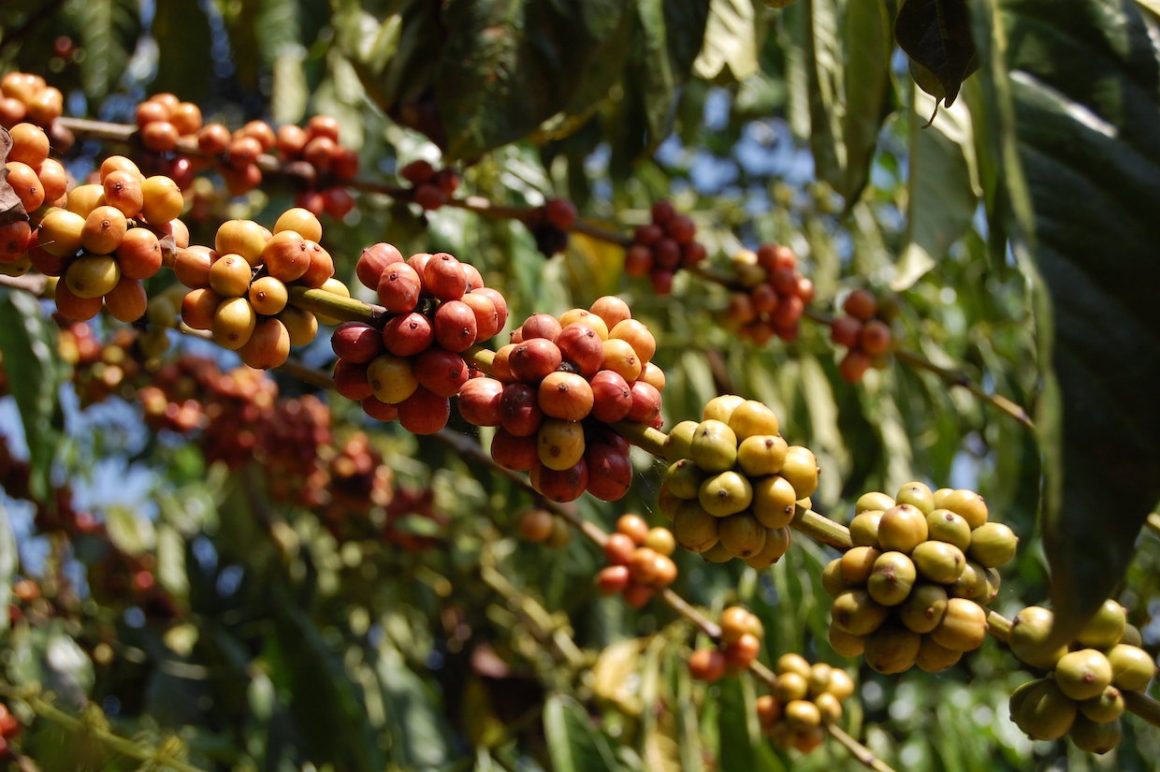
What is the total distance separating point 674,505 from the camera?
1278 millimetres

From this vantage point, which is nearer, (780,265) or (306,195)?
(306,195)

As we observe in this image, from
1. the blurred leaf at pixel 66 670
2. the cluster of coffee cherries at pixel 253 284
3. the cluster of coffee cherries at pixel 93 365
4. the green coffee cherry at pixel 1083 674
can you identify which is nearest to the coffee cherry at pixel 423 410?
the cluster of coffee cherries at pixel 253 284

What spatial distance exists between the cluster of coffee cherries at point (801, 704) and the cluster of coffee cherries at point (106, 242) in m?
1.48

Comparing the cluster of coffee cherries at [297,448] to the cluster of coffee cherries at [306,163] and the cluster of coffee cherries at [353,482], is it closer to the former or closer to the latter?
the cluster of coffee cherries at [353,482]

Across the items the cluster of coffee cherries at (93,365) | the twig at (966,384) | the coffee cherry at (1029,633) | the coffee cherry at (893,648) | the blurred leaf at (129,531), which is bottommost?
the blurred leaf at (129,531)

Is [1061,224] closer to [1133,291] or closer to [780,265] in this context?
[1133,291]

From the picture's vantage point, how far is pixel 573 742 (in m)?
2.70

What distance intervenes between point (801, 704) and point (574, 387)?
4.01 ft

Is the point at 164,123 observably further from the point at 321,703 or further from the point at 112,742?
the point at 321,703

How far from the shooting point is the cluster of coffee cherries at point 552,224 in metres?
2.35

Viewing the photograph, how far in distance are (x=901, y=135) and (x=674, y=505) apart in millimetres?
3869

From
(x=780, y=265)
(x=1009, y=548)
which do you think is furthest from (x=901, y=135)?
(x=1009, y=548)

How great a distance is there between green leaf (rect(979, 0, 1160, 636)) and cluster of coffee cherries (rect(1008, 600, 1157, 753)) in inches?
15.0

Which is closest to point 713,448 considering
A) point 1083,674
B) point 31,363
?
point 1083,674
